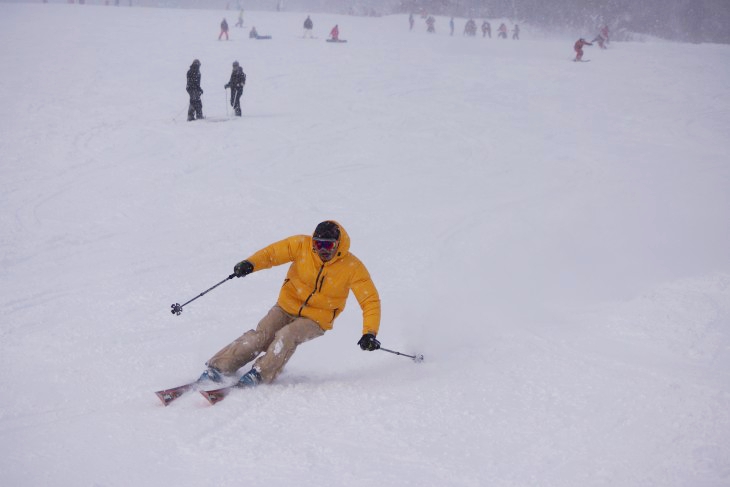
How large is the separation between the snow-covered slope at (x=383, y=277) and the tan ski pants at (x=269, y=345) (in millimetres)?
212

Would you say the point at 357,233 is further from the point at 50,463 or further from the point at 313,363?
the point at 50,463

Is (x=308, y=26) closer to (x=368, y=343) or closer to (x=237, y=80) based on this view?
(x=237, y=80)

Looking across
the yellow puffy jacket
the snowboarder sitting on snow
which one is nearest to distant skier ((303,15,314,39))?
the snowboarder sitting on snow

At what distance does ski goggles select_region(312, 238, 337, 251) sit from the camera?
4742 millimetres

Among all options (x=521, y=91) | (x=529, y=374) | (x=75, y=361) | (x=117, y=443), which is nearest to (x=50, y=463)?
(x=117, y=443)

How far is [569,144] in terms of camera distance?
622 inches

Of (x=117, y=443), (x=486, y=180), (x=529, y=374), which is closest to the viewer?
(x=117, y=443)

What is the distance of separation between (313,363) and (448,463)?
2.10 metres

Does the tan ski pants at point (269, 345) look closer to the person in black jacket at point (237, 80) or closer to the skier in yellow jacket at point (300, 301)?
the skier in yellow jacket at point (300, 301)

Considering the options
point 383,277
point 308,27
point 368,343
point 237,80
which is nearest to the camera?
point 368,343

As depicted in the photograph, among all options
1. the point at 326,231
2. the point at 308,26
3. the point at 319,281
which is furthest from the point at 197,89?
the point at 308,26

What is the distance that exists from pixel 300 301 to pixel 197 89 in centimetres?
1212

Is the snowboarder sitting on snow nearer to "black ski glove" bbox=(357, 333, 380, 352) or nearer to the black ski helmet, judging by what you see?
the black ski helmet

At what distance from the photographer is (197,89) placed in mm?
15867
